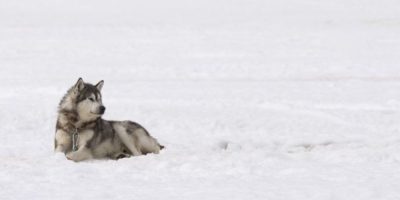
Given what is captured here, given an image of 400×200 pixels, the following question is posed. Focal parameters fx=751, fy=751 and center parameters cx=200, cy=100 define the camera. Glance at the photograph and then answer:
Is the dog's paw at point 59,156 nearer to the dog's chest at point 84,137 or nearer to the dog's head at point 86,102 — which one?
the dog's chest at point 84,137

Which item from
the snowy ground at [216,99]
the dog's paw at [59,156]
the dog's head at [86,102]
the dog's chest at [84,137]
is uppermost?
the dog's head at [86,102]

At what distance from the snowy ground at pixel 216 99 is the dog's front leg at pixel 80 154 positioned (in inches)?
6.1

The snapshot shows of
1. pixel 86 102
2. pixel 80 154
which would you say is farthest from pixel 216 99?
pixel 80 154

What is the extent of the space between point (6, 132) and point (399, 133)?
253 inches

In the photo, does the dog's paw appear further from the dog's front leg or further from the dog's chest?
the dog's chest

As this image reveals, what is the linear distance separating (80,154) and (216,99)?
6.89 metres

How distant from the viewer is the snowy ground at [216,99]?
817cm

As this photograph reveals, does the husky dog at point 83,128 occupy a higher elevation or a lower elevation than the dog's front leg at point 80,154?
higher

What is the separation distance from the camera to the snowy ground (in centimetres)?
817

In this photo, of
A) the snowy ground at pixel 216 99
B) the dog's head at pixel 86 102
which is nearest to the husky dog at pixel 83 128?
the dog's head at pixel 86 102

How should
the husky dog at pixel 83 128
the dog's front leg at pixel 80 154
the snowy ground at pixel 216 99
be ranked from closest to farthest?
the snowy ground at pixel 216 99 → the dog's front leg at pixel 80 154 → the husky dog at pixel 83 128

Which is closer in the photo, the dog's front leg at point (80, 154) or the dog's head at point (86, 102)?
the dog's front leg at point (80, 154)

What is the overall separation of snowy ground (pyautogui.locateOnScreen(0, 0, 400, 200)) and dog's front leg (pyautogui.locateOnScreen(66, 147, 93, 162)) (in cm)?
15

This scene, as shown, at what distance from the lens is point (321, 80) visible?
1897 centimetres
